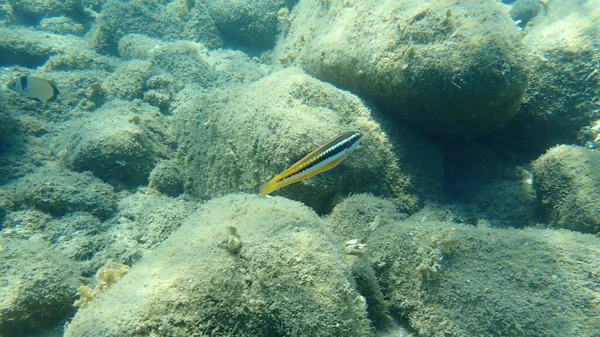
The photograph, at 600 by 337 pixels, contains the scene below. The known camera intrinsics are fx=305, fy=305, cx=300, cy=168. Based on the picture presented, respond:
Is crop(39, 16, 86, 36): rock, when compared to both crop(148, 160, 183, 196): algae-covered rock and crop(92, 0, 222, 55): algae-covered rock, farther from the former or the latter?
crop(148, 160, 183, 196): algae-covered rock

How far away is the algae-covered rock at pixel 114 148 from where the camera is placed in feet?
15.8

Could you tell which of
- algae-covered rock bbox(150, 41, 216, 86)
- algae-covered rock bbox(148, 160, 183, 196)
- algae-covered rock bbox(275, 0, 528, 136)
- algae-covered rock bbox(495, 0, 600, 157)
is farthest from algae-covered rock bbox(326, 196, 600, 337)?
algae-covered rock bbox(150, 41, 216, 86)

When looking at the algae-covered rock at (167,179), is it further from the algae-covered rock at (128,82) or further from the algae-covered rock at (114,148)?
the algae-covered rock at (128,82)

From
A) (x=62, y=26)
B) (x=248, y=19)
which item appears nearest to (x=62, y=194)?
(x=248, y=19)

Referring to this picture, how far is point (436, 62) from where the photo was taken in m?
3.74

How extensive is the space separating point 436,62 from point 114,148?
190 inches

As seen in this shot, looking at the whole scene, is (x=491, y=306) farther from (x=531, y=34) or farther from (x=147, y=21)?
(x=147, y=21)

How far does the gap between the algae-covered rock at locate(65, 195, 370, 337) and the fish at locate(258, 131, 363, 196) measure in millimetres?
466

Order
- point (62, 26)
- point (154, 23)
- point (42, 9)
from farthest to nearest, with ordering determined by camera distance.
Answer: point (42, 9)
point (62, 26)
point (154, 23)

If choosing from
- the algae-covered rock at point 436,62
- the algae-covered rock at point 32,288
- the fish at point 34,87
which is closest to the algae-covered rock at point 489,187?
the algae-covered rock at point 436,62

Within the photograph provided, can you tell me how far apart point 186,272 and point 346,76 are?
369cm

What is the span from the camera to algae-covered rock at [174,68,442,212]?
11.8 feet

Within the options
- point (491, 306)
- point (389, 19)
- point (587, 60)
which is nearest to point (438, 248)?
point (491, 306)

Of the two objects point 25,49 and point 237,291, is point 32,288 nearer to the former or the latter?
point 237,291
